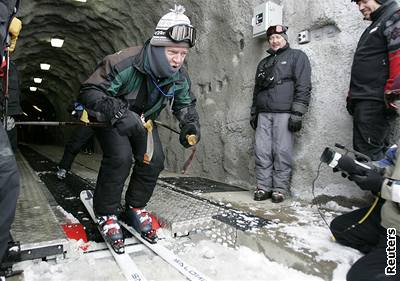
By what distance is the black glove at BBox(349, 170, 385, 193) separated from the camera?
1.88 m

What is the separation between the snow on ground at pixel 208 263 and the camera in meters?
1.92

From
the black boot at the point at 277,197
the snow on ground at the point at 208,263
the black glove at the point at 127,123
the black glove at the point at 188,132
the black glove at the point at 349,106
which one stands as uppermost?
the black glove at the point at 349,106

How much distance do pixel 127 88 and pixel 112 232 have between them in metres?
1.05

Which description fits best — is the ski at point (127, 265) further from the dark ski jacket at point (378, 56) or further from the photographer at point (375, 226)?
the dark ski jacket at point (378, 56)

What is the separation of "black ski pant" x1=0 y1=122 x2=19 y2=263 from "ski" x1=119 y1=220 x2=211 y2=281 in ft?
3.10

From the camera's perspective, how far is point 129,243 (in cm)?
243

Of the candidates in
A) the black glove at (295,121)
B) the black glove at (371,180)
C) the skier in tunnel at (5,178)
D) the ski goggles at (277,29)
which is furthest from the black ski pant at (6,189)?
the ski goggles at (277,29)

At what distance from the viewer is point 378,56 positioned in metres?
2.71

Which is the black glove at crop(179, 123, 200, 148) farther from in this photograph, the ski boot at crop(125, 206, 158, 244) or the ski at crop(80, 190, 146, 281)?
the ski at crop(80, 190, 146, 281)

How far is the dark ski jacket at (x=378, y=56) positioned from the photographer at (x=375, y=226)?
75 centimetres

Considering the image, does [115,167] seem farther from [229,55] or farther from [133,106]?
[229,55]

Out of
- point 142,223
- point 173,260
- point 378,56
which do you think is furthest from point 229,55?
point 173,260

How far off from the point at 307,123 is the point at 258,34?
1339mm

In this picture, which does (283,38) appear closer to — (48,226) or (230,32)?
(230,32)
